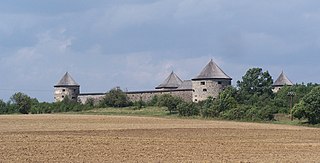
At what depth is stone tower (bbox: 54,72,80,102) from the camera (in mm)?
110375

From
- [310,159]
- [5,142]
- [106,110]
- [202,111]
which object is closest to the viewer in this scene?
[310,159]

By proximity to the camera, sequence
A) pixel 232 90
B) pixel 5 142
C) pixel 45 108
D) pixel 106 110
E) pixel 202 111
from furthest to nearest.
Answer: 1. pixel 45 108
2. pixel 106 110
3. pixel 232 90
4. pixel 202 111
5. pixel 5 142

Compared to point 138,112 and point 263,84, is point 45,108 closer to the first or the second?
Answer: point 138,112

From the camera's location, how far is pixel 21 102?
110 m

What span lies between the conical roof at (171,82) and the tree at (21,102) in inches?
830

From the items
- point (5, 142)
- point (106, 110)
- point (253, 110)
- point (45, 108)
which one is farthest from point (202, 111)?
point (5, 142)

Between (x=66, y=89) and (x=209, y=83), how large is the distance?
26.2 m

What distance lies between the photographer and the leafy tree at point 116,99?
3819 inches

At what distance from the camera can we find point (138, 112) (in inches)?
3383

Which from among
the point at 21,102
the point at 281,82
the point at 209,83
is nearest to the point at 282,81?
the point at 281,82

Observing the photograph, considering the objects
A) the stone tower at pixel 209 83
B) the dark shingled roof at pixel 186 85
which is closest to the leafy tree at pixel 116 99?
the dark shingled roof at pixel 186 85

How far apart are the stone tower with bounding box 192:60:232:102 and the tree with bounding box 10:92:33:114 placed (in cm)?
2827

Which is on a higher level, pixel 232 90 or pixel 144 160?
pixel 232 90

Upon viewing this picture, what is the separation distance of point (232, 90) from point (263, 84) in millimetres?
16307
